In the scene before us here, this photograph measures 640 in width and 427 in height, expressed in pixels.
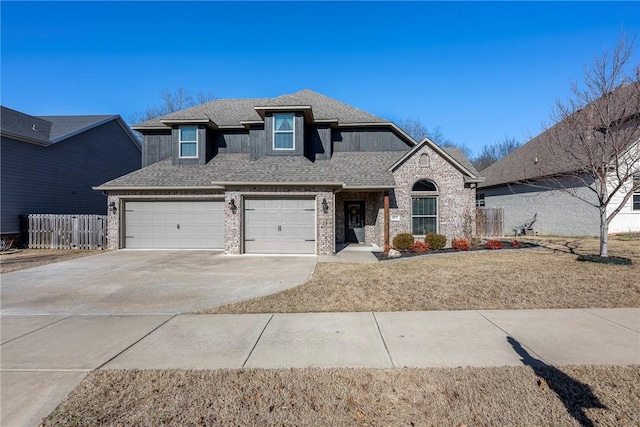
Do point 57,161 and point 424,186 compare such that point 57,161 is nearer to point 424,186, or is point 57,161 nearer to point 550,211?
point 424,186

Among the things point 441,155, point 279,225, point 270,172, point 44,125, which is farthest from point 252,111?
point 44,125

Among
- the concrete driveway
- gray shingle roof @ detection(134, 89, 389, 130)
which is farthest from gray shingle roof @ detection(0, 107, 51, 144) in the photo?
the concrete driveway

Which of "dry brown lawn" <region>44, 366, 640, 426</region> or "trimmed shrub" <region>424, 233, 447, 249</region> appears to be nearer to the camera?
"dry brown lawn" <region>44, 366, 640, 426</region>

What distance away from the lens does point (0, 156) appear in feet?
49.3

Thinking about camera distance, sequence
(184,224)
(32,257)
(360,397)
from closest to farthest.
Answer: (360,397), (32,257), (184,224)

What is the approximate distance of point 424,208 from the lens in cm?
1501

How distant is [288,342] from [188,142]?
46.3 feet

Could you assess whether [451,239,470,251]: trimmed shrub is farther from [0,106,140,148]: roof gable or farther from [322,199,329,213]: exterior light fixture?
[0,106,140,148]: roof gable

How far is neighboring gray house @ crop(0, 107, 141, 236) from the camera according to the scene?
15.5 m

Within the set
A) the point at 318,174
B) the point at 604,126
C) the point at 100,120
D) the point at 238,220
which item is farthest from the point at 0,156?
the point at 604,126

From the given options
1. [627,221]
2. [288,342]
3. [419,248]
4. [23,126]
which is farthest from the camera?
[23,126]

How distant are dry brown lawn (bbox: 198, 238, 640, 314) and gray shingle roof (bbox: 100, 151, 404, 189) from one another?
4.51 m

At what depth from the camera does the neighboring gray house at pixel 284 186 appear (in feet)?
41.1

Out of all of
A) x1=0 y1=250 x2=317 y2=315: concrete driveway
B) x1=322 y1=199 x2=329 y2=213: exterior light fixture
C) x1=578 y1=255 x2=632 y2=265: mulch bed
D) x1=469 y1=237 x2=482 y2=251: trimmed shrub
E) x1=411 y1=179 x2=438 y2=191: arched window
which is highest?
x1=411 y1=179 x2=438 y2=191: arched window
